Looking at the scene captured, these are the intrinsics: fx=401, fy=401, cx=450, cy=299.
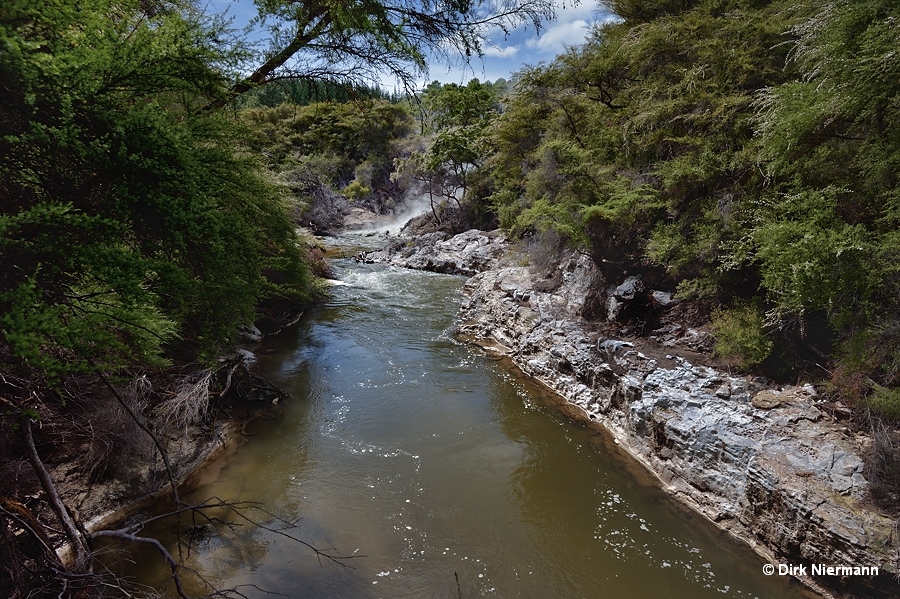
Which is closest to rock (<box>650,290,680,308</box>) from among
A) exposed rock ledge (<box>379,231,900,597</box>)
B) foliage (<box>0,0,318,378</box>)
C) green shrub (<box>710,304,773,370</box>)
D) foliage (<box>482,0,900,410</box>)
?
foliage (<box>482,0,900,410</box>)

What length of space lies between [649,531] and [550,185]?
9.29 metres

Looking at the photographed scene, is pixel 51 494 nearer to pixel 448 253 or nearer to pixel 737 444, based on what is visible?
pixel 737 444

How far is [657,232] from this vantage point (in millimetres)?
8570

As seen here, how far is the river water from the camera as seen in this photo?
472 centimetres

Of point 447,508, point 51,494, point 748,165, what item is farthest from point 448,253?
point 51,494

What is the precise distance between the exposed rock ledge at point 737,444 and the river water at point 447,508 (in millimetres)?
399

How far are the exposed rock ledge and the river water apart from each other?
0.40 m

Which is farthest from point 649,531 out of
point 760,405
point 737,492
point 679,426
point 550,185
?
point 550,185

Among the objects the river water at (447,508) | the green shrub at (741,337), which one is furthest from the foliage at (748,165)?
the river water at (447,508)

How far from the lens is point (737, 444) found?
18.9ft

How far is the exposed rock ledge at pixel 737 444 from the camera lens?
453 centimetres

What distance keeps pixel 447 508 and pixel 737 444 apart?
4265 mm

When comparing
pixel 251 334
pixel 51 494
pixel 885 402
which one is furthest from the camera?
pixel 251 334

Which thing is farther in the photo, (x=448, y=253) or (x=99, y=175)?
(x=448, y=253)
